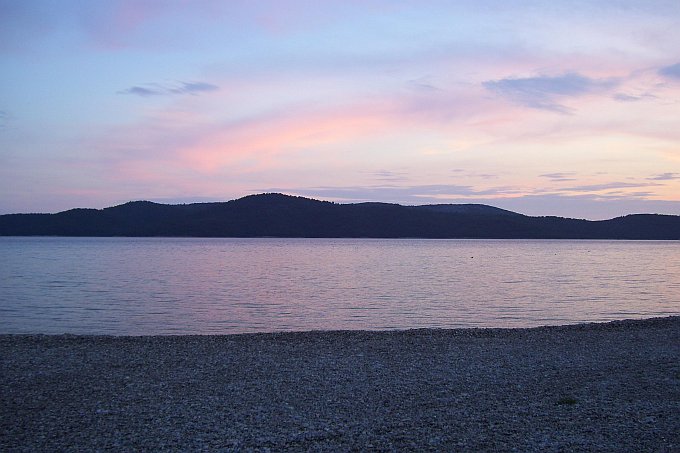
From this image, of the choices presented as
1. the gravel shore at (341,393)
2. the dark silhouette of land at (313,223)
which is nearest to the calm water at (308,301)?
the gravel shore at (341,393)

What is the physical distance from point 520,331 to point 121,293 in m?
24.0

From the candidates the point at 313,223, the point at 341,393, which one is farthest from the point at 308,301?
the point at 313,223

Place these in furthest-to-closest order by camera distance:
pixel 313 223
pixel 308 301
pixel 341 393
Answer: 1. pixel 313 223
2. pixel 308 301
3. pixel 341 393

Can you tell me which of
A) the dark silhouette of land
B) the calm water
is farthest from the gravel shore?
the dark silhouette of land

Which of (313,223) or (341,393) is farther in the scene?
(313,223)

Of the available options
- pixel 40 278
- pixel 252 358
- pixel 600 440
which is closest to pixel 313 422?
pixel 600 440

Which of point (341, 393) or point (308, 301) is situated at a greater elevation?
point (341, 393)

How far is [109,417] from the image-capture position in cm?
1001

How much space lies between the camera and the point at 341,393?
11602 mm

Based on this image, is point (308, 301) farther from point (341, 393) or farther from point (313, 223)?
point (313, 223)

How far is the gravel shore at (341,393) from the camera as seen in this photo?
8.80 metres

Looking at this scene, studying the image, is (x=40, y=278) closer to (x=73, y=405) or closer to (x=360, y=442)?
(x=73, y=405)

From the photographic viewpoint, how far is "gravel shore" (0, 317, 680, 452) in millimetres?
8805

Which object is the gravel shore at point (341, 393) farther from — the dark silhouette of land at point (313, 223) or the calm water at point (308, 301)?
the dark silhouette of land at point (313, 223)
